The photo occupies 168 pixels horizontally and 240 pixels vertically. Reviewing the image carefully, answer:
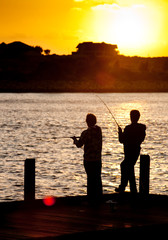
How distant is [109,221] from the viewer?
8961 millimetres

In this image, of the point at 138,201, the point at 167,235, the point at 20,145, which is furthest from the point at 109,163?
the point at 167,235

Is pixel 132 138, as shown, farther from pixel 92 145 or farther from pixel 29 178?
pixel 29 178

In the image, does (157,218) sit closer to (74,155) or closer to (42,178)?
(42,178)

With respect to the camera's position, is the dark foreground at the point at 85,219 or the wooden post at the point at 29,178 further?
the wooden post at the point at 29,178

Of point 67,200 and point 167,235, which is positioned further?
point 67,200

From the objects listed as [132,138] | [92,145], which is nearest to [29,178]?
[92,145]

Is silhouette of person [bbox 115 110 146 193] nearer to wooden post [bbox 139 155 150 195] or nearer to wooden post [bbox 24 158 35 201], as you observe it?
wooden post [bbox 139 155 150 195]

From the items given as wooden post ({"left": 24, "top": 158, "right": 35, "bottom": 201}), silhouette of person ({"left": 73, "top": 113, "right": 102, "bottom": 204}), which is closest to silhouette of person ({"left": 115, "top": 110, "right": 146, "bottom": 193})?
silhouette of person ({"left": 73, "top": 113, "right": 102, "bottom": 204})

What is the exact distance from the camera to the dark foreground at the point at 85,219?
8.22 metres

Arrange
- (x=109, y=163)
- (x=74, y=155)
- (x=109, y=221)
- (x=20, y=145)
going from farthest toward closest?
(x=20, y=145) → (x=74, y=155) → (x=109, y=163) → (x=109, y=221)

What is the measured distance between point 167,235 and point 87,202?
225 centimetres

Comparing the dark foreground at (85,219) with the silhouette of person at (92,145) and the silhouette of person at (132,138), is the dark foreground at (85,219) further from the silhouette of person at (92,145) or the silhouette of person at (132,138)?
the silhouette of person at (132,138)

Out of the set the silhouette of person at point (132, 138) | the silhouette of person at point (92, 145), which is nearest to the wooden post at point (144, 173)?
the silhouette of person at point (132, 138)

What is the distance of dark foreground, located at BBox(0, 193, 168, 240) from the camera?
822 centimetres
